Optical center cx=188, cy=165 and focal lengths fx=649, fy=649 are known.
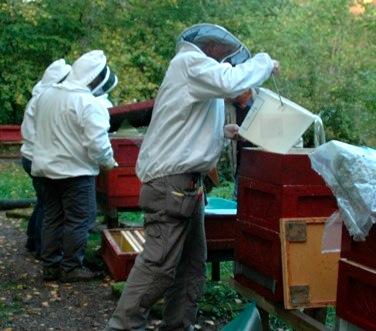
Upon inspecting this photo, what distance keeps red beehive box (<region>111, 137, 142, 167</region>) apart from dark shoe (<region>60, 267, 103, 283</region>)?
1293 mm

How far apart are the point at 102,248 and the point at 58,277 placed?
608 millimetres

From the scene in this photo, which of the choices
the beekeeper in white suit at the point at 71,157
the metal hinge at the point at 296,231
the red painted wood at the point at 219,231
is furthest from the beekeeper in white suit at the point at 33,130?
the metal hinge at the point at 296,231

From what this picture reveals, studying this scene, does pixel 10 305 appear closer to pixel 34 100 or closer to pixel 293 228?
pixel 34 100

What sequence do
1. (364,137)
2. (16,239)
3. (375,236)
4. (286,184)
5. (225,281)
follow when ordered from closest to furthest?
(375,236)
(286,184)
(225,281)
(16,239)
(364,137)

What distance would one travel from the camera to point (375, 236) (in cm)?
276

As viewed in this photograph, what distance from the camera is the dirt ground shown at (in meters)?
4.64

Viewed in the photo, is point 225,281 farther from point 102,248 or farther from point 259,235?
point 259,235

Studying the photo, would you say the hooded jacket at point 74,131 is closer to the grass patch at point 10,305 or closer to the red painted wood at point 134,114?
the red painted wood at point 134,114

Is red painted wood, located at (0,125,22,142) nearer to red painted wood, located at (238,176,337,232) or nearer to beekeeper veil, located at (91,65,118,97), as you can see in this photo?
beekeeper veil, located at (91,65,118,97)

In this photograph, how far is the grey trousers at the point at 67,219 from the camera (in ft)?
18.2

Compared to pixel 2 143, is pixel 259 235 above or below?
above

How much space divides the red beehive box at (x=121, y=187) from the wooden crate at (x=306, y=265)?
3.37 meters

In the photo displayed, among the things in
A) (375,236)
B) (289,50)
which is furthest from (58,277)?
(289,50)

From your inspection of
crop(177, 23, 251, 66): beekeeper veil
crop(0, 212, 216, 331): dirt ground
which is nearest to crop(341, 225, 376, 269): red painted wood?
crop(177, 23, 251, 66): beekeeper veil
